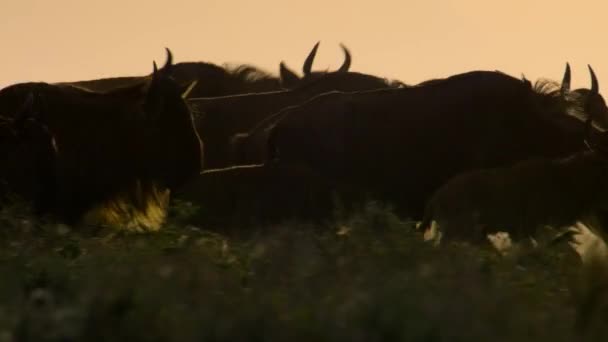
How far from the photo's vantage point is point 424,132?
51.2ft

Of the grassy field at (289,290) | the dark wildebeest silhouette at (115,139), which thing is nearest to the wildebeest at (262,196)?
the dark wildebeest silhouette at (115,139)

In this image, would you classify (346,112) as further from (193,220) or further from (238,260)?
(238,260)

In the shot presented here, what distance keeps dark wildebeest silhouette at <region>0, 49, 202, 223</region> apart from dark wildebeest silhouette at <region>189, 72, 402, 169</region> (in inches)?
114

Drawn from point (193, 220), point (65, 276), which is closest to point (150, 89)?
point (193, 220)

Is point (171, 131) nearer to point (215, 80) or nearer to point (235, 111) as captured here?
point (235, 111)

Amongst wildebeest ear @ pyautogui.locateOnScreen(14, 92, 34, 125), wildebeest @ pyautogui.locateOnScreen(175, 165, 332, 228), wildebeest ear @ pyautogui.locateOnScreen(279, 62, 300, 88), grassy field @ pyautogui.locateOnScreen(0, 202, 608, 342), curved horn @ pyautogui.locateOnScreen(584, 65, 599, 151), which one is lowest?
wildebeest ear @ pyautogui.locateOnScreen(279, 62, 300, 88)

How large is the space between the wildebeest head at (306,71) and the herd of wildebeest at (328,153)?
3383 millimetres

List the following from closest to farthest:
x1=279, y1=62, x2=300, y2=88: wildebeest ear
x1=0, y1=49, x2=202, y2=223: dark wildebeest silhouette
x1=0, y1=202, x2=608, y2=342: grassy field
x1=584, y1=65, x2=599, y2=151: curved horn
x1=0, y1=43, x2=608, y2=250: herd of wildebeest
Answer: x1=0, y1=202, x2=608, y2=342: grassy field → x1=0, y1=43, x2=608, y2=250: herd of wildebeest → x1=0, y1=49, x2=202, y2=223: dark wildebeest silhouette → x1=584, y1=65, x2=599, y2=151: curved horn → x1=279, y1=62, x2=300, y2=88: wildebeest ear

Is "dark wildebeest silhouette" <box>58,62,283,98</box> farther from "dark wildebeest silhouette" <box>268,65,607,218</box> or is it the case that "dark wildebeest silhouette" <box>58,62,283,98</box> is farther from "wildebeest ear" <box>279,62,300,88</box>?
"dark wildebeest silhouette" <box>268,65,607,218</box>

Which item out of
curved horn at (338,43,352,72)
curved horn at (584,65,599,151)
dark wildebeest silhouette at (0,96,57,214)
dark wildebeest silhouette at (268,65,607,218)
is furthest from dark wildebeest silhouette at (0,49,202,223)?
curved horn at (338,43,352,72)

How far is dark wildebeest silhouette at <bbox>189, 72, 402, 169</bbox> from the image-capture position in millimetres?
17797

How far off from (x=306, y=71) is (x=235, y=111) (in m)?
4.85

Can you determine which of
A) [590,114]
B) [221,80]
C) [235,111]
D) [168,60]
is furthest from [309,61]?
[590,114]

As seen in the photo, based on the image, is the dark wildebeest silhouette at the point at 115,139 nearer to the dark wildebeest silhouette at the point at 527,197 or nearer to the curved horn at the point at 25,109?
the curved horn at the point at 25,109
